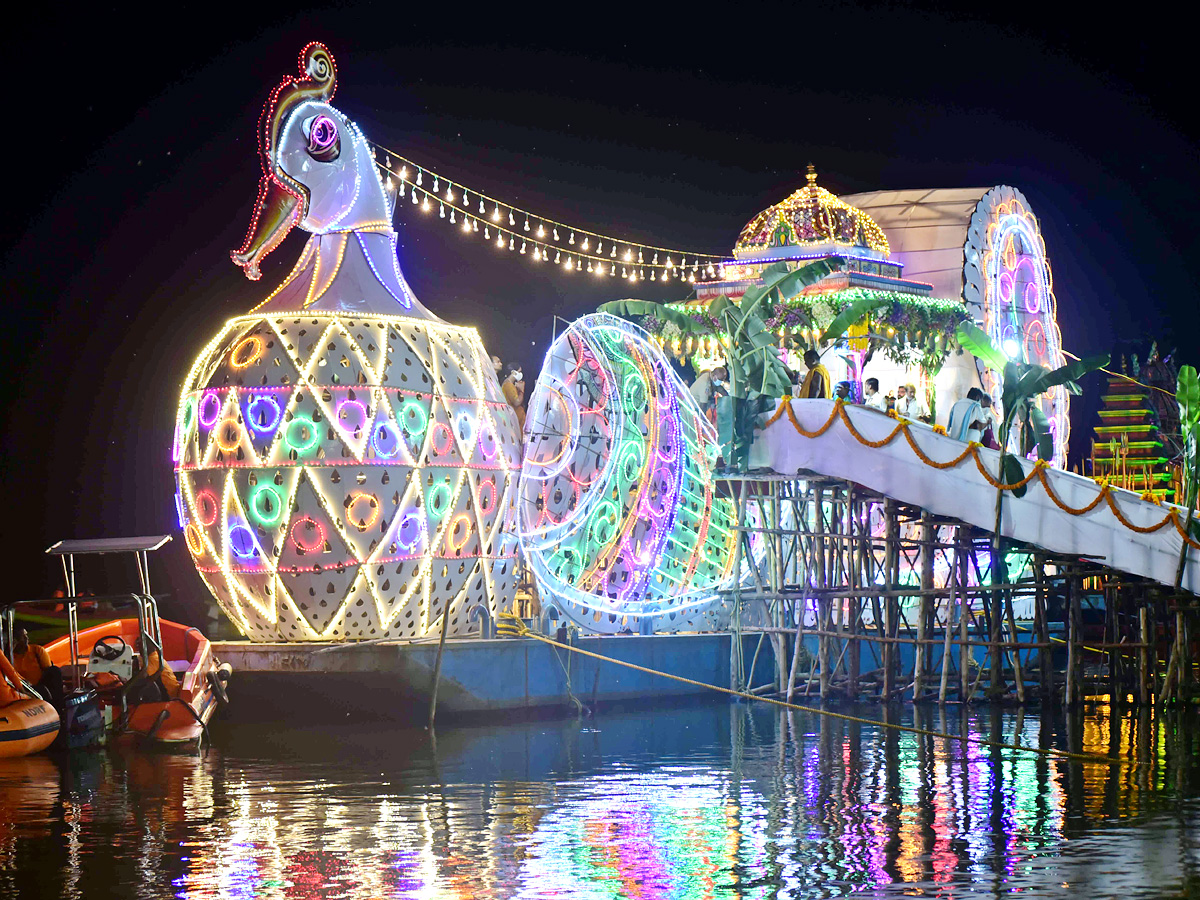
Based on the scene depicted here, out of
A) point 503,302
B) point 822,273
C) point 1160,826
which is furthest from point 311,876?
point 503,302

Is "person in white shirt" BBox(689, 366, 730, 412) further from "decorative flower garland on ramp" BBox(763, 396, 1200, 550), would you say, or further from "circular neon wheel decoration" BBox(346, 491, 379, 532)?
"circular neon wheel decoration" BBox(346, 491, 379, 532)

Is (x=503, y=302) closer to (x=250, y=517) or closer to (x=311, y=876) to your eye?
(x=250, y=517)

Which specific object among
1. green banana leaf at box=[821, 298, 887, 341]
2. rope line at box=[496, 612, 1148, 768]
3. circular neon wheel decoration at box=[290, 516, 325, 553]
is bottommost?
rope line at box=[496, 612, 1148, 768]

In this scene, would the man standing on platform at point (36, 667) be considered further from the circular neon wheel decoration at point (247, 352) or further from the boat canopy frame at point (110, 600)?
the circular neon wheel decoration at point (247, 352)

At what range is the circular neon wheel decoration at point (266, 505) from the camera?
23.3 meters

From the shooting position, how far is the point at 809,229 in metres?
34.1

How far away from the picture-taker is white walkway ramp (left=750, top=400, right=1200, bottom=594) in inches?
907

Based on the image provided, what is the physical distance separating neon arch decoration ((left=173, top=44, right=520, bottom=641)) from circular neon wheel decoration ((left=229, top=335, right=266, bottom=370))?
29 mm

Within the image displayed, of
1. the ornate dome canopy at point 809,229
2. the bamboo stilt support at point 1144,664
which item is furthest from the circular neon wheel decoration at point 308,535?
the ornate dome canopy at point 809,229

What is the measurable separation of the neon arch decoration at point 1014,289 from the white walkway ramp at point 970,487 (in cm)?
1110

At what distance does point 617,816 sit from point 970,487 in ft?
36.0

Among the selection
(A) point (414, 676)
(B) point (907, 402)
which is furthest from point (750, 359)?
(A) point (414, 676)

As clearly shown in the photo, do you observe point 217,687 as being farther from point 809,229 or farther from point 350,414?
point 809,229

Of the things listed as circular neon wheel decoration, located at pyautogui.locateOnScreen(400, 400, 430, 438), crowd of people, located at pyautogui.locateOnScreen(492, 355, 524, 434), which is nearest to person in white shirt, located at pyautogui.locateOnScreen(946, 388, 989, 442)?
crowd of people, located at pyautogui.locateOnScreen(492, 355, 524, 434)
